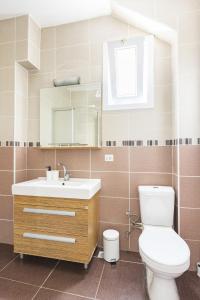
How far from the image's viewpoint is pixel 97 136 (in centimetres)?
209

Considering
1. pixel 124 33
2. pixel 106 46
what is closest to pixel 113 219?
pixel 106 46

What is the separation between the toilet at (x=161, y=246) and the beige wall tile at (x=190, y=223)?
103 millimetres

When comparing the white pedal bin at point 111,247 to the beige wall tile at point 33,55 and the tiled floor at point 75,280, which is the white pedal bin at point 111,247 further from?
the beige wall tile at point 33,55

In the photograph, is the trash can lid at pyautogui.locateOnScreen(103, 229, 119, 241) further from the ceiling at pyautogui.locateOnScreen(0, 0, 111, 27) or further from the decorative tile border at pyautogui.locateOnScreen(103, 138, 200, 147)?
the ceiling at pyautogui.locateOnScreen(0, 0, 111, 27)

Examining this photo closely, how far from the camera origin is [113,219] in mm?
2061

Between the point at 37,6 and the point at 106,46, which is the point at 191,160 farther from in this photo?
the point at 37,6

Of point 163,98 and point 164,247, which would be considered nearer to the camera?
point 164,247

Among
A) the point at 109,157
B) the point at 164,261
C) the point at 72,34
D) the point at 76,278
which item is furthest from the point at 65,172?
the point at 72,34

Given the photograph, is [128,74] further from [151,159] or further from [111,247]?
[111,247]

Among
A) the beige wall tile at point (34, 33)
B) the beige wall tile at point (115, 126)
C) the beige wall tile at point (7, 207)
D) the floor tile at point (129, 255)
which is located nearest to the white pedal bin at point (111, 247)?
the floor tile at point (129, 255)

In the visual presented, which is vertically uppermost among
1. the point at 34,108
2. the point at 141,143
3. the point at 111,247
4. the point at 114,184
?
the point at 34,108

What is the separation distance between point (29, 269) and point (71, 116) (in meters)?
1.61

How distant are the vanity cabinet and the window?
1.16m

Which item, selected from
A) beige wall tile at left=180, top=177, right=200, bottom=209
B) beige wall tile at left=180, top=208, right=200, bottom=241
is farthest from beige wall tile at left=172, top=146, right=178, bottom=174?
beige wall tile at left=180, top=208, right=200, bottom=241
